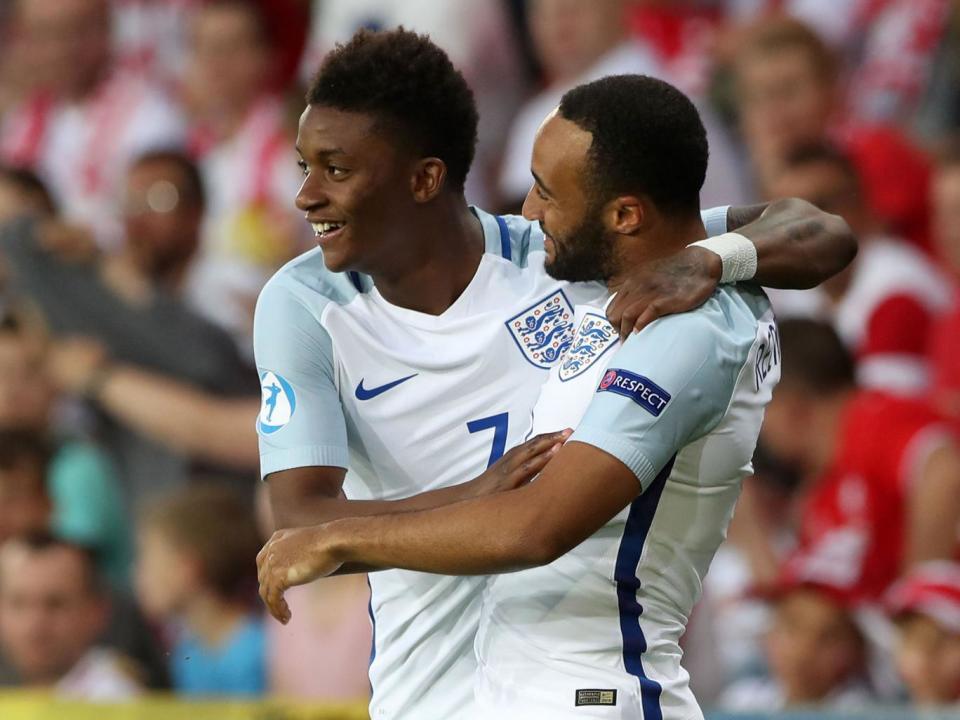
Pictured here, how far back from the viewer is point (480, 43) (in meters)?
8.03

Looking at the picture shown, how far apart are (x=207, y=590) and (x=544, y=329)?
3682 mm

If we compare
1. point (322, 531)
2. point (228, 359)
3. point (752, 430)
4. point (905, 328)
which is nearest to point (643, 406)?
point (752, 430)

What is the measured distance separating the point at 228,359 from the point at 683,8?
268 centimetres

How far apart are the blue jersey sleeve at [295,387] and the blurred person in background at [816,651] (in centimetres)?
283

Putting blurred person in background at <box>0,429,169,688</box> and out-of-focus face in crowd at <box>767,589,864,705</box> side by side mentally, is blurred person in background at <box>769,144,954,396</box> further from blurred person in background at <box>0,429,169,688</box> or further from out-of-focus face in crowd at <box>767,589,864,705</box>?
blurred person in background at <box>0,429,169,688</box>

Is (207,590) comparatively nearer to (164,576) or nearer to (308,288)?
(164,576)

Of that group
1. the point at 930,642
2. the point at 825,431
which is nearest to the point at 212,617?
the point at 825,431

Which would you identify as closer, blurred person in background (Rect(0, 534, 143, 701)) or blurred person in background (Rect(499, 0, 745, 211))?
blurred person in background (Rect(0, 534, 143, 701))

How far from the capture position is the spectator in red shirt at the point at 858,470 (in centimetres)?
602

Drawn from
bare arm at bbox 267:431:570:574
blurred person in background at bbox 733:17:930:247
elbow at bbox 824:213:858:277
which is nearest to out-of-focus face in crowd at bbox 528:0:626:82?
blurred person in background at bbox 733:17:930:247

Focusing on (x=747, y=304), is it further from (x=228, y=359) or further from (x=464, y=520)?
(x=228, y=359)

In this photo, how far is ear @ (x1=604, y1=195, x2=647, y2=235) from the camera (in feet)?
10.5

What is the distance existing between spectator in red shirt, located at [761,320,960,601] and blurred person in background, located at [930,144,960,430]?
20cm

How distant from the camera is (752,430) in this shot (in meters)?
3.24
